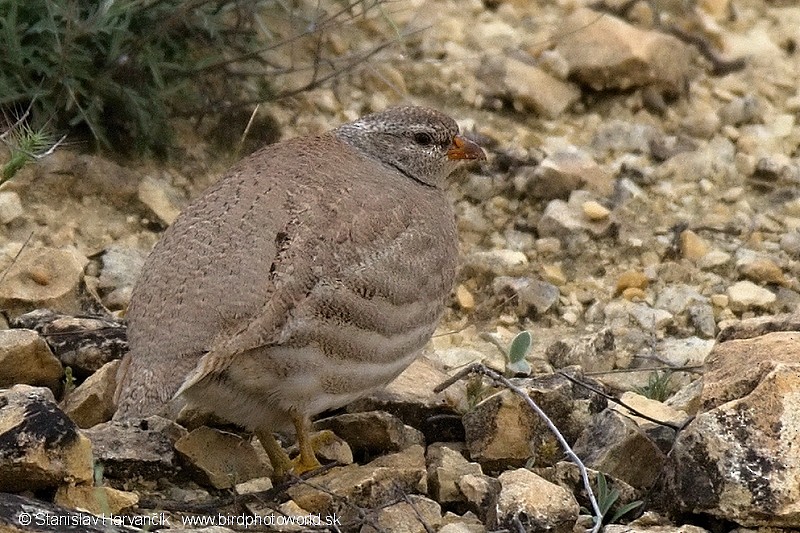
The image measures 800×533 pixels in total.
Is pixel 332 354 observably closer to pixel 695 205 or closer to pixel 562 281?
pixel 562 281

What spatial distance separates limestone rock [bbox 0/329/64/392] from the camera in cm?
536

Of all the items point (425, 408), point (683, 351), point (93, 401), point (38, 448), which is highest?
point (38, 448)

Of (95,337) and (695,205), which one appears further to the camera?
(695,205)

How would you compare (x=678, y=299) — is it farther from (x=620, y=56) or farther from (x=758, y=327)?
(x=620, y=56)

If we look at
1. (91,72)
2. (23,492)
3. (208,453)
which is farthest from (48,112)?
(23,492)

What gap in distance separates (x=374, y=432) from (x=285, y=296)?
88 centimetres

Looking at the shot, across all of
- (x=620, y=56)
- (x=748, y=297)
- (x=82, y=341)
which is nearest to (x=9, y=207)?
(x=82, y=341)

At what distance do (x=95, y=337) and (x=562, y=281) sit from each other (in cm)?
259

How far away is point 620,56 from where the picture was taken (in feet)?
28.2

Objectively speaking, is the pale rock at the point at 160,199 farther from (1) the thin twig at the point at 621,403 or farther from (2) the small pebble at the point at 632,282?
(1) the thin twig at the point at 621,403

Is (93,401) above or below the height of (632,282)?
above

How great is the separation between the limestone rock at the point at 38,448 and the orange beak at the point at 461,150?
2.52 metres

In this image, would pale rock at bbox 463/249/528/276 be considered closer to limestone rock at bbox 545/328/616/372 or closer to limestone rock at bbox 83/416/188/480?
limestone rock at bbox 545/328/616/372

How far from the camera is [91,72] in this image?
689cm
